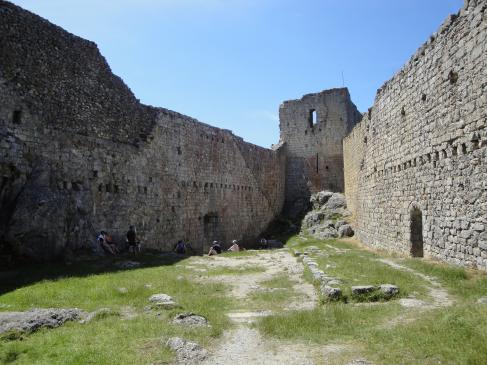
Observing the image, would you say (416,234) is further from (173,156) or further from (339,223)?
(173,156)

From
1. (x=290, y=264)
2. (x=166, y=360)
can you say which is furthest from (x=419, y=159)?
(x=166, y=360)

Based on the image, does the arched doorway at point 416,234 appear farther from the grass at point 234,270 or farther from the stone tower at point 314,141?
the stone tower at point 314,141

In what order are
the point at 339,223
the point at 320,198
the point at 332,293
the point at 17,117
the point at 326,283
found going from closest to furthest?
the point at 332,293
the point at 326,283
the point at 17,117
the point at 339,223
the point at 320,198

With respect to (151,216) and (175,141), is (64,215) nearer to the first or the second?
(151,216)

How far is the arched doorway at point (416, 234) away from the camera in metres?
13.5

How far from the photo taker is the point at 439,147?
37.3 ft

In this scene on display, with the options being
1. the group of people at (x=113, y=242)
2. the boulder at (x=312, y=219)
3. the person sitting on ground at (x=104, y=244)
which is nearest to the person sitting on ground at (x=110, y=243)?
the group of people at (x=113, y=242)

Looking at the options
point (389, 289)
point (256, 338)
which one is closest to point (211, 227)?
point (389, 289)

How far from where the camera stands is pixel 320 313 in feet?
23.8

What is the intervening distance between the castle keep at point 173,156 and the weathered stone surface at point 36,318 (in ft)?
18.5

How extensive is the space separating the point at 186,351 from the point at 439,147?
8.79 meters

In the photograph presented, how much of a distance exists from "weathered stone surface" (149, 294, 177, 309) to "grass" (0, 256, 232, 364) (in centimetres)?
16

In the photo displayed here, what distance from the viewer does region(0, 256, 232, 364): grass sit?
5.70 metres

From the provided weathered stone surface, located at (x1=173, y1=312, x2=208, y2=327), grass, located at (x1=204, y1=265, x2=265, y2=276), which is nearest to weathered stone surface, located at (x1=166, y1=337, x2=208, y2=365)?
weathered stone surface, located at (x1=173, y1=312, x2=208, y2=327)
